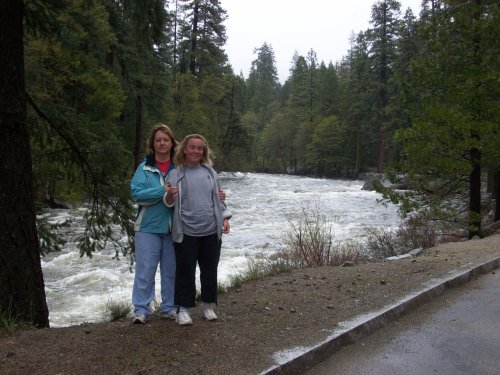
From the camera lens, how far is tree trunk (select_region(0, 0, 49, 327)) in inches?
183

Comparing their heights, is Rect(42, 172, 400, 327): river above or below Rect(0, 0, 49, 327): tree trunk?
below

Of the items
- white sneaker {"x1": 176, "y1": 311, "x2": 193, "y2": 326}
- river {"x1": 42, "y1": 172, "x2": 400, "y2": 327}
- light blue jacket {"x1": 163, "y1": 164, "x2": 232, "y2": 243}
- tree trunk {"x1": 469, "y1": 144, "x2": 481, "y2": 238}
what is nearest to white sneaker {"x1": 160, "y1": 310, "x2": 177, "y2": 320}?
white sneaker {"x1": 176, "y1": 311, "x2": 193, "y2": 326}

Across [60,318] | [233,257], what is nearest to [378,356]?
[60,318]

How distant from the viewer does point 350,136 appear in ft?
196

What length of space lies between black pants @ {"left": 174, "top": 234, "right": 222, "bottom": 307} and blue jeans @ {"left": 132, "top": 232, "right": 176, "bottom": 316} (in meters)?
0.22

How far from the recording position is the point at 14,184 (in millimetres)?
4703

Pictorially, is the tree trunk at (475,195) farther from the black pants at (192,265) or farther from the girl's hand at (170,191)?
the girl's hand at (170,191)

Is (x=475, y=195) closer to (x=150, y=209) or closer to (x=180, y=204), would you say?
(x=180, y=204)

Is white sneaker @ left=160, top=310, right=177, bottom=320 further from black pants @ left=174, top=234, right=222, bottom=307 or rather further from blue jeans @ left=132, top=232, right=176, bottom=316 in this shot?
black pants @ left=174, top=234, right=222, bottom=307

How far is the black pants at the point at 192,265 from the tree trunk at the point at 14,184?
1.53 meters

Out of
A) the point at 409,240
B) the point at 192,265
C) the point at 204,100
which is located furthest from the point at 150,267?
the point at 204,100

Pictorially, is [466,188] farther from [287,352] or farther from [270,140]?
[270,140]

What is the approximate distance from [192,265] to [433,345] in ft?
7.71

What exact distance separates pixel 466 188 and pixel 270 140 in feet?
198
